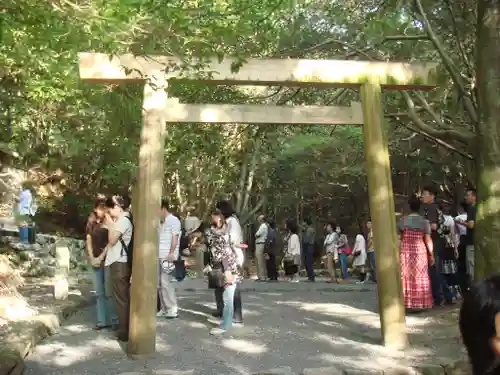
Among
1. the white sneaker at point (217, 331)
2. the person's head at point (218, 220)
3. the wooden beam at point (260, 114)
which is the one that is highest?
the wooden beam at point (260, 114)

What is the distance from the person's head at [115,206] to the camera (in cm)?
720

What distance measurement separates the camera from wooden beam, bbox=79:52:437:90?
6.52m

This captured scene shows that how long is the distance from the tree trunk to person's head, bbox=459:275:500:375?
426 centimetres

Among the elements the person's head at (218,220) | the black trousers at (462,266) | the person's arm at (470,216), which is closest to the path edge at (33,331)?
the person's head at (218,220)

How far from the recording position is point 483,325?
60.2 inches

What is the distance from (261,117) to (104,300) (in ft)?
10.5

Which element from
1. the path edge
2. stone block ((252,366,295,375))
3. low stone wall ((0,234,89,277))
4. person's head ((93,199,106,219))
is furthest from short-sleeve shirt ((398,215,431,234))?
low stone wall ((0,234,89,277))

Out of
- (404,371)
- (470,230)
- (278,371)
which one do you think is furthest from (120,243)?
(470,230)

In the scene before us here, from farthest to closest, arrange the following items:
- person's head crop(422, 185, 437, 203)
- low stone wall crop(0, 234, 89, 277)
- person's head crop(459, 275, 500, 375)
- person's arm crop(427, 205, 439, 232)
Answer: low stone wall crop(0, 234, 89, 277) → person's arm crop(427, 205, 439, 232) → person's head crop(422, 185, 437, 203) → person's head crop(459, 275, 500, 375)

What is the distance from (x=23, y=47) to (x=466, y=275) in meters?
6.87

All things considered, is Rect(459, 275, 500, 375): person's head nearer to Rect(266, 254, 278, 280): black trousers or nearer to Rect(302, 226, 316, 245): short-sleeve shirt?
Rect(302, 226, 316, 245): short-sleeve shirt

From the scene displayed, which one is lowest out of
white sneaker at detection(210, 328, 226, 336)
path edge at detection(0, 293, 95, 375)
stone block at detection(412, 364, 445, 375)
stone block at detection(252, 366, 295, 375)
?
stone block at detection(412, 364, 445, 375)

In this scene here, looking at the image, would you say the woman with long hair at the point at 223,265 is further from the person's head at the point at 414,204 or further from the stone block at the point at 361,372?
the person's head at the point at 414,204

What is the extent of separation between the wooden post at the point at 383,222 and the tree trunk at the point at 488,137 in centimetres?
107
